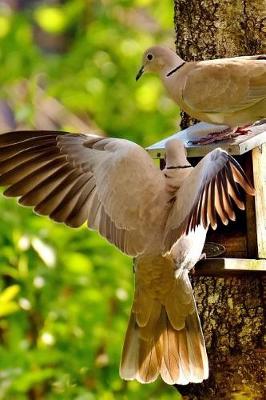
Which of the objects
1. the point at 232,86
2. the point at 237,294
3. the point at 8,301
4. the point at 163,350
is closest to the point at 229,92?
the point at 232,86

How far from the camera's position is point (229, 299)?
427 cm

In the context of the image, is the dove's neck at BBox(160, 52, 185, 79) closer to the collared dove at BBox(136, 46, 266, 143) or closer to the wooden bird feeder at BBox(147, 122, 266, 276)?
the collared dove at BBox(136, 46, 266, 143)

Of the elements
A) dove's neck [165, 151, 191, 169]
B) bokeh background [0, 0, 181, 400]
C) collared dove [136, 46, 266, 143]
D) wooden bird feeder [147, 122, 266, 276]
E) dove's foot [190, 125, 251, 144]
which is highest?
collared dove [136, 46, 266, 143]

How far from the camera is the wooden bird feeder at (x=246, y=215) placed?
3.97m

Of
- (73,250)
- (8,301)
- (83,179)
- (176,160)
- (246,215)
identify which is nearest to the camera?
(176,160)

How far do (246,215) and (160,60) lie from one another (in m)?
0.77

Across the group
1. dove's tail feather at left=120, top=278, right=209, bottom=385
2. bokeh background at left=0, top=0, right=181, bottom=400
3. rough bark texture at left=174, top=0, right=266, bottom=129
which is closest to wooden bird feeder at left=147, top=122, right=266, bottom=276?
dove's tail feather at left=120, top=278, right=209, bottom=385

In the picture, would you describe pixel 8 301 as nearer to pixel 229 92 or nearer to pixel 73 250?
pixel 73 250

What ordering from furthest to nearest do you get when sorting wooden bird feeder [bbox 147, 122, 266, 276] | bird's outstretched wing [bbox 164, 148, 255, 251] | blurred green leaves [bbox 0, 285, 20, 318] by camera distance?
blurred green leaves [bbox 0, 285, 20, 318]
wooden bird feeder [bbox 147, 122, 266, 276]
bird's outstretched wing [bbox 164, 148, 255, 251]

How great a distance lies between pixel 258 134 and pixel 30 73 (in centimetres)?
355

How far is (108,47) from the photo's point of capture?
26.0 feet

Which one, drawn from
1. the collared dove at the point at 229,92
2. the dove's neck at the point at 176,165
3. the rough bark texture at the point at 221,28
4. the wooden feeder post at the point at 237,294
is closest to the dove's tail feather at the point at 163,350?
the wooden feeder post at the point at 237,294

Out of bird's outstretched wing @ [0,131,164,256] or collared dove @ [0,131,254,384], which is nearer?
collared dove @ [0,131,254,384]

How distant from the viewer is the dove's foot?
410cm
